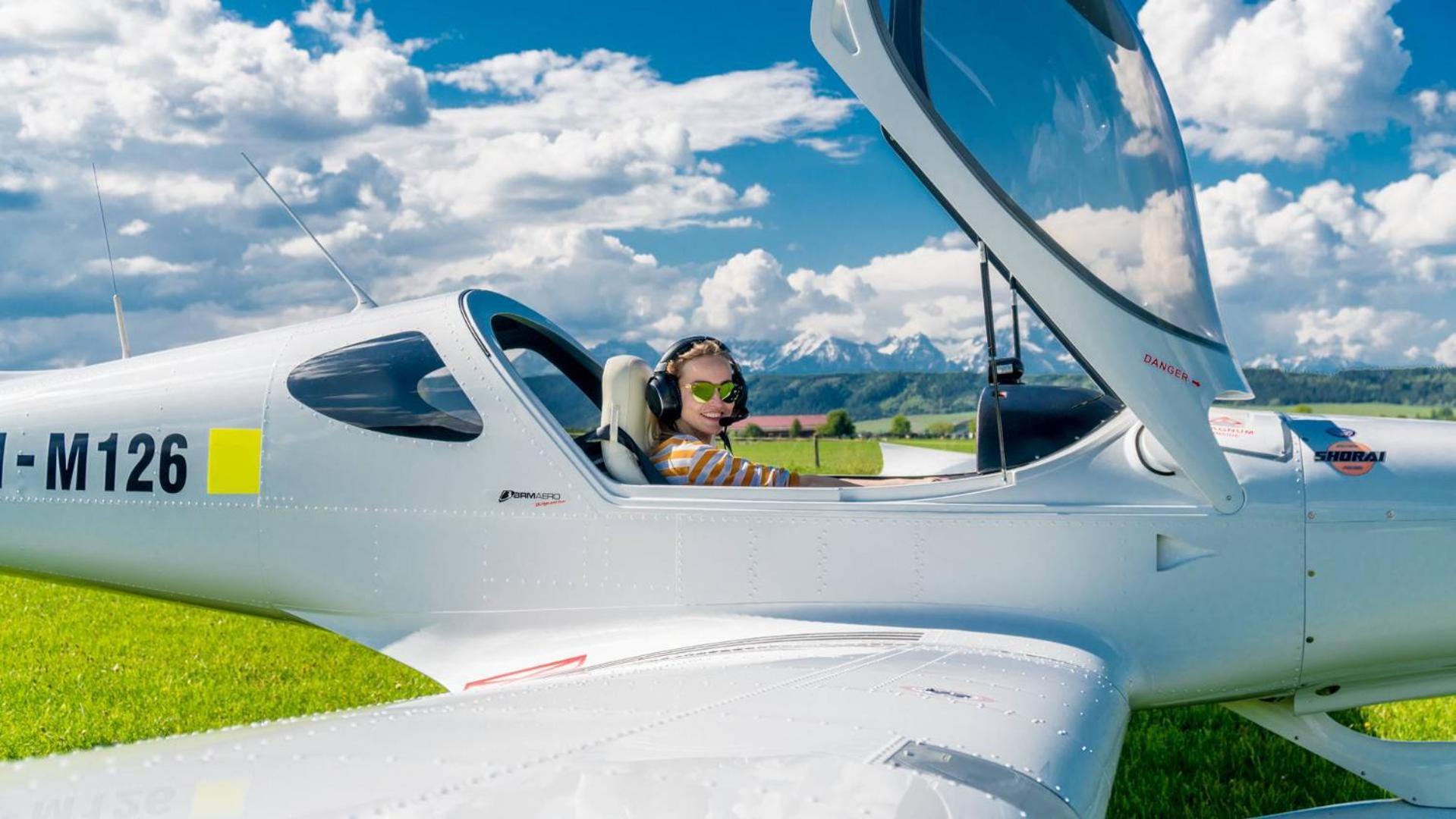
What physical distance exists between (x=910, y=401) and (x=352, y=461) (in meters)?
2.40

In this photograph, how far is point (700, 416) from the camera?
434 cm

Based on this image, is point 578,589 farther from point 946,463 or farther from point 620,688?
point 946,463

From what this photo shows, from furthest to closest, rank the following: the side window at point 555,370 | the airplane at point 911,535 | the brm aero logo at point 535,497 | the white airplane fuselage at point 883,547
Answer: the side window at point 555,370, the brm aero logo at point 535,497, the white airplane fuselage at point 883,547, the airplane at point 911,535

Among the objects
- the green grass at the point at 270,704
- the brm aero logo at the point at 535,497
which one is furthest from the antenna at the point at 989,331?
the green grass at the point at 270,704

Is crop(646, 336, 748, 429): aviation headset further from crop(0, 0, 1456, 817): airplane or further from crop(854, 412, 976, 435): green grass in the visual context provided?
crop(854, 412, 976, 435): green grass

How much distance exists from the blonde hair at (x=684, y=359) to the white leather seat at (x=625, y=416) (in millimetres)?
25

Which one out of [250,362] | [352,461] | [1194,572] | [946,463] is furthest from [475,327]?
[946,463]

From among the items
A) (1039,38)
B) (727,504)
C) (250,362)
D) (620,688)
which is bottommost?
(620,688)

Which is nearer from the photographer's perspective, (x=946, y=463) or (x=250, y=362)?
(x=250, y=362)

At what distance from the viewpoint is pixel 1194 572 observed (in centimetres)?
365

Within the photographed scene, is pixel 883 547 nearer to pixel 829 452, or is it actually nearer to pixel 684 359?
pixel 684 359

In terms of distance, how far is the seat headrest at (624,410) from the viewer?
13.7 feet

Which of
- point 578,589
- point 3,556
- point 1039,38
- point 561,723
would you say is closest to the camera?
point 561,723

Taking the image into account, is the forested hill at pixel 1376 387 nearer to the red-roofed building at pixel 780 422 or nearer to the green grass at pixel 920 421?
the green grass at pixel 920 421
